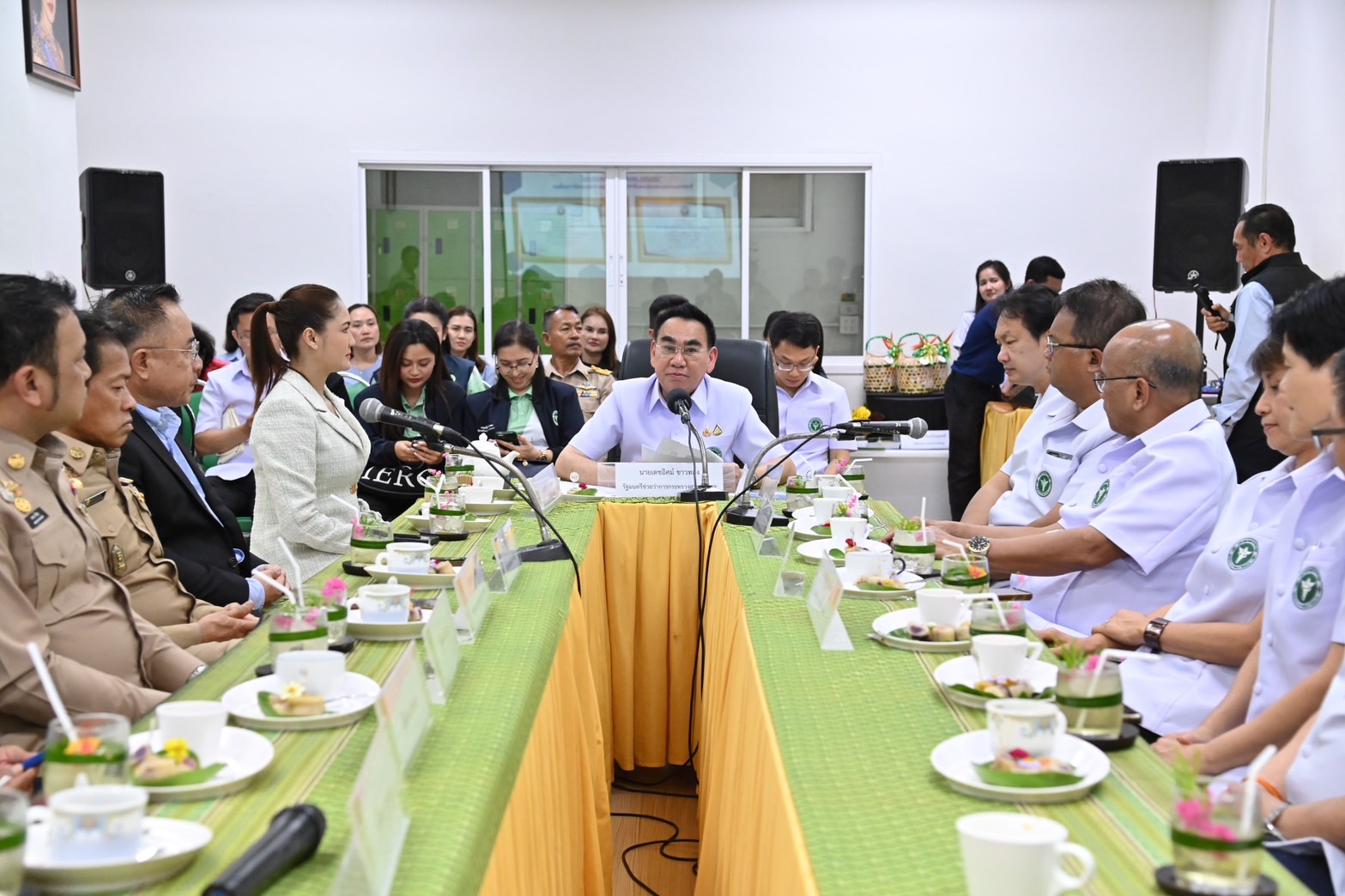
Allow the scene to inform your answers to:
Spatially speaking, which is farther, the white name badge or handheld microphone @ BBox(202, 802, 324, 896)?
Answer: the white name badge

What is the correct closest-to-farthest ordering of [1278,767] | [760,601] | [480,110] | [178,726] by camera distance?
[178,726], [1278,767], [760,601], [480,110]

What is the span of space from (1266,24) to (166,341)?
6.29m

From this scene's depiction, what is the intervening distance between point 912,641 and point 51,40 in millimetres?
4395

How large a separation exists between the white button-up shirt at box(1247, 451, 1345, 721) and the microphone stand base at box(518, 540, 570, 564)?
4.29ft

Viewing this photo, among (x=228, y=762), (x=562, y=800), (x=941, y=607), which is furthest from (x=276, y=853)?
(x=941, y=607)

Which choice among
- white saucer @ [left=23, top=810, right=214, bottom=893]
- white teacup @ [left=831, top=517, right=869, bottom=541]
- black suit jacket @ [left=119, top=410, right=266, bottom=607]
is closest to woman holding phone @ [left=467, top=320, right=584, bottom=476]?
black suit jacket @ [left=119, top=410, right=266, bottom=607]

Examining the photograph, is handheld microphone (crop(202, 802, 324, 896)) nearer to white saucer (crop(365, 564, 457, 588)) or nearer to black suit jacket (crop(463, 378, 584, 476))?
white saucer (crop(365, 564, 457, 588))

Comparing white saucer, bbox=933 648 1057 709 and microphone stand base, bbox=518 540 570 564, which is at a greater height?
white saucer, bbox=933 648 1057 709

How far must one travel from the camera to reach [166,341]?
2.87m

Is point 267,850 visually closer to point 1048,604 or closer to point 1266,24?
point 1048,604

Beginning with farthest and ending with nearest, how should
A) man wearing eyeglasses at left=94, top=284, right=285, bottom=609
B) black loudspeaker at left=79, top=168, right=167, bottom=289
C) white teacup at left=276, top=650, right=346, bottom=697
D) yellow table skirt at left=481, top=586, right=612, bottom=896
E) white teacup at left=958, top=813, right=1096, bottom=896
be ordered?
black loudspeaker at left=79, top=168, right=167, bottom=289
man wearing eyeglasses at left=94, top=284, right=285, bottom=609
white teacup at left=276, top=650, right=346, bottom=697
yellow table skirt at left=481, top=586, right=612, bottom=896
white teacup at left=958, top=813, right=1096, bottom=896

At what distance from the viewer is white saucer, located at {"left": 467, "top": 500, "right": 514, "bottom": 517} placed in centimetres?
321

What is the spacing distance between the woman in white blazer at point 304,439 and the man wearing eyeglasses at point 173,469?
182 millimetres

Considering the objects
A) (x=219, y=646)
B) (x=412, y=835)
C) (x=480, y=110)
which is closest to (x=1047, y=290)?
(x=219, y=646)
